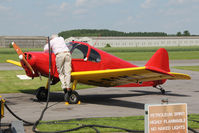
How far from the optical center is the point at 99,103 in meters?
12.2

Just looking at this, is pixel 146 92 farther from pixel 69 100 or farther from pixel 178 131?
pixel 178 131

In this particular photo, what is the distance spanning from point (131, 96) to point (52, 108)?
4.62 m

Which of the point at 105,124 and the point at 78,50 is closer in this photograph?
the point at 105,124

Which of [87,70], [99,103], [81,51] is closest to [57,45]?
[81,51]

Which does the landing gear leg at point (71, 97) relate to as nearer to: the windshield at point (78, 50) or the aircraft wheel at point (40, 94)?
the windshield at point (78, 50)

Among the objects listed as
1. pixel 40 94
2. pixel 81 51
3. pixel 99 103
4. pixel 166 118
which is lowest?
pixel 99 103

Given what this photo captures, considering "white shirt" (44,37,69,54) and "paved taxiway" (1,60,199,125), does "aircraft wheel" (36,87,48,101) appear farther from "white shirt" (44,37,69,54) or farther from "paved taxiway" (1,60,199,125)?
"white shirt" (44,37,69,54)

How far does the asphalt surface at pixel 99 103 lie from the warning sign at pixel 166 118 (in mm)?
3994

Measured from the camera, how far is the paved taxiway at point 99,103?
9.73 m

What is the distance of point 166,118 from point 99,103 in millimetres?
6742

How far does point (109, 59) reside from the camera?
1257 centimetres

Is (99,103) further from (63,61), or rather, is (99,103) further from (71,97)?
(63,61)

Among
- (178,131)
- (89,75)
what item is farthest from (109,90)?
(178,131)

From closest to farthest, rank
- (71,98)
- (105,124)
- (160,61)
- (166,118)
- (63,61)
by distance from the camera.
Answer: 1. (166,118)
2. (105,124)
3. (63,61)
4. (71,98)
5. (160,61)
